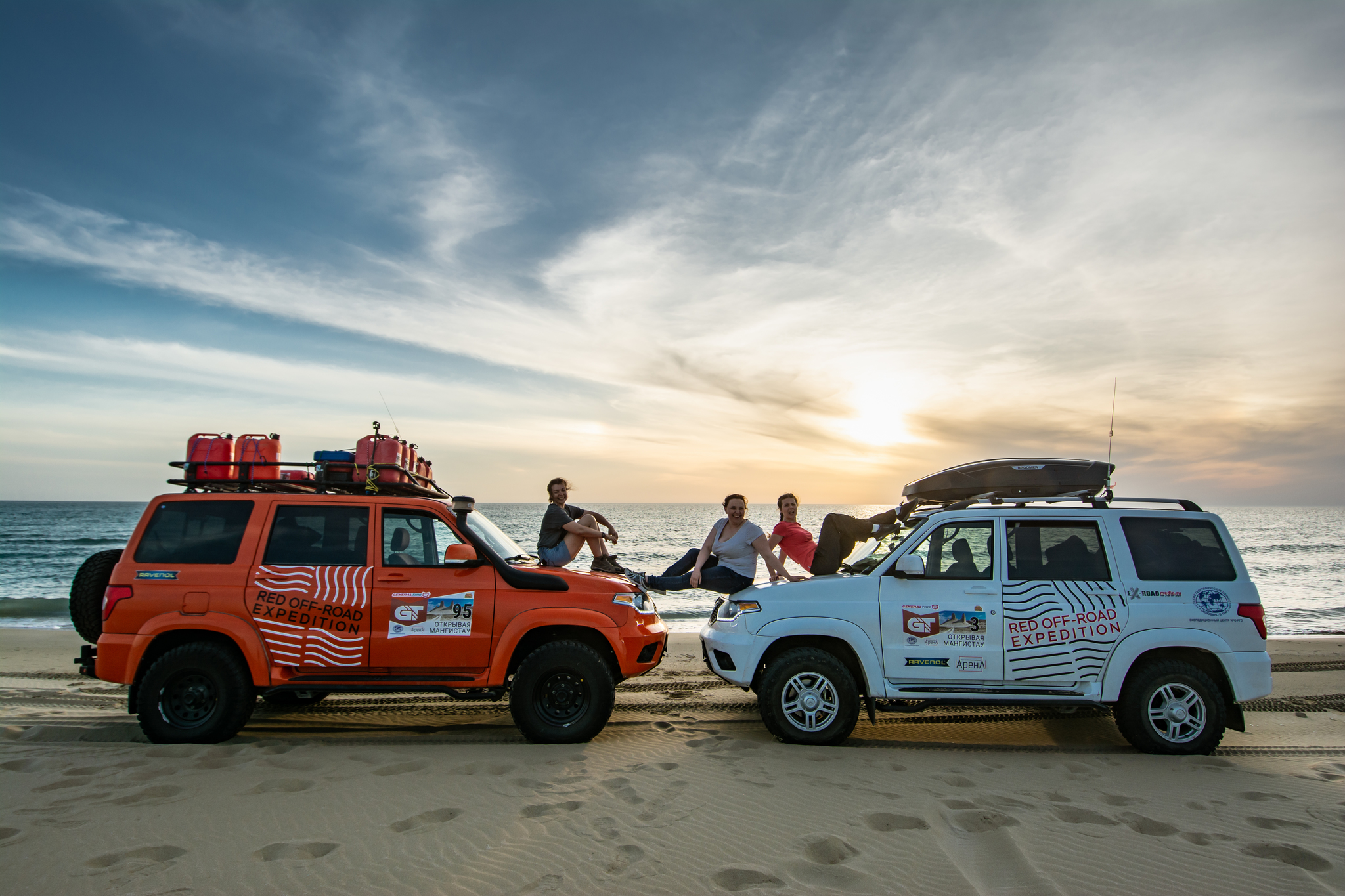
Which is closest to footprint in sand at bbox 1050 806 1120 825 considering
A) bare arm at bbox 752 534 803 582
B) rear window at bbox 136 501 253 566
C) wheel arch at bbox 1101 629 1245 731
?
wheel arch at bbox 1101 629 1245 731

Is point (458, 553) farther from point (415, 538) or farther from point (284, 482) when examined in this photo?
point (284, 482)

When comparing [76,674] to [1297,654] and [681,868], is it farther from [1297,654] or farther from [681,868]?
[1297,654]

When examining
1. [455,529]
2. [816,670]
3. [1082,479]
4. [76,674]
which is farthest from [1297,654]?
[76,674]

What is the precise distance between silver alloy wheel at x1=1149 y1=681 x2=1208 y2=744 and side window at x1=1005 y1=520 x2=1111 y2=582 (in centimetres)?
100

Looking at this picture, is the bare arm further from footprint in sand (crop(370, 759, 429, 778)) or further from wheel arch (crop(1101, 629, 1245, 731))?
footprint in sand (crop(370, 759, 429, 778))

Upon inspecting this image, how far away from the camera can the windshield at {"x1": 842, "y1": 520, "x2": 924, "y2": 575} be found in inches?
257

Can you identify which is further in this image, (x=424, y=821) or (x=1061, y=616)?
(x=1061, y=616)

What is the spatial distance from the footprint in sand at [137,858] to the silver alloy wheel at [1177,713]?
678cm

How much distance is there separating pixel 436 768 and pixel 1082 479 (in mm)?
5980

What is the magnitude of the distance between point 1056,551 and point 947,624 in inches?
44.6

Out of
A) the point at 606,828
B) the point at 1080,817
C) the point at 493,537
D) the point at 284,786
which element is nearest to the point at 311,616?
the point at 284,786

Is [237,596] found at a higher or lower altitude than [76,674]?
higher

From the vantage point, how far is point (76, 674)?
925 cm

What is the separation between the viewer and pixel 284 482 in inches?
250
